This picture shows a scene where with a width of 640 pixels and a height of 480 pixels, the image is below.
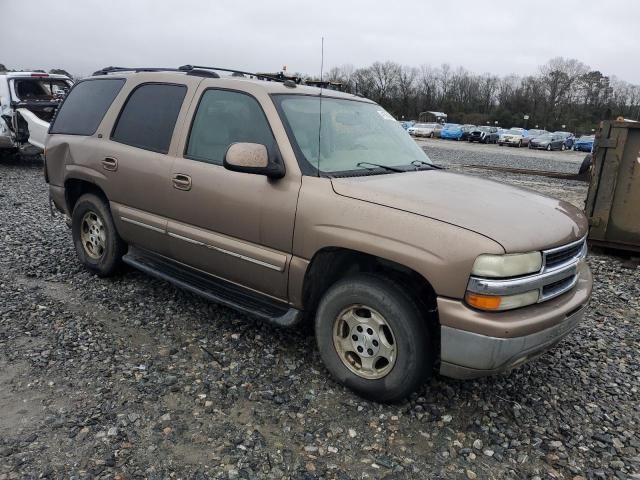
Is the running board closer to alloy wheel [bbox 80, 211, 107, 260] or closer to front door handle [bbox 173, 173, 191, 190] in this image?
alloy wheel [bbox 80, 211, 107, 260]

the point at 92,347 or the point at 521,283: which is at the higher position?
the point at 521,283

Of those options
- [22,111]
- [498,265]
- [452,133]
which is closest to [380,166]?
[498,265]

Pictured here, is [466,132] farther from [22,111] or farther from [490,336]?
[490,336]

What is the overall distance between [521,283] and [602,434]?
114 cm

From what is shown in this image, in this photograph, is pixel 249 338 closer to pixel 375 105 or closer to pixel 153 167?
pixel 153 167

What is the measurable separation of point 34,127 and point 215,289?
9660 millimetres

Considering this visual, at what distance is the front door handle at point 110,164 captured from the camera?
15.0ft

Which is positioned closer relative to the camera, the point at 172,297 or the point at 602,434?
the point at 602,434

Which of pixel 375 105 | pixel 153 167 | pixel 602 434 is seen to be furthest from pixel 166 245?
pixel 602 434

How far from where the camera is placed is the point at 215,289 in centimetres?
397

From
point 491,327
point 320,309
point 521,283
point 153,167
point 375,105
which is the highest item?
point 375,105

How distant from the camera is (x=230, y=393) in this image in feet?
10.9

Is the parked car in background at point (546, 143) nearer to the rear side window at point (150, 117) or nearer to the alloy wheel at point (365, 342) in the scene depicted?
the rear side window at point (150, 117)

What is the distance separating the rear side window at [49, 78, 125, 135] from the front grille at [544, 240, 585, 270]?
3902 millimetres
